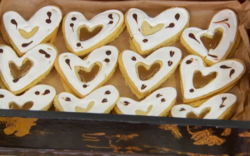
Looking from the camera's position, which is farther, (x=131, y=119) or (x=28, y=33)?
(x=28, y=33)

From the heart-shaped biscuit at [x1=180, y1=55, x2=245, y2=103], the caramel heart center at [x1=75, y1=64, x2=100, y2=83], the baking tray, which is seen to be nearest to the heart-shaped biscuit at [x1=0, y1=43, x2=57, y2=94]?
the caramel heart center at [x1=75, y1=64, x2=100, y2=83]

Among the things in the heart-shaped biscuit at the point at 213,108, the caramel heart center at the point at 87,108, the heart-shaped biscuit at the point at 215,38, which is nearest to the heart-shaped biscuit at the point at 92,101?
the caramel heart center at the point at 87,108

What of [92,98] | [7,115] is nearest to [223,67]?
[92,98]

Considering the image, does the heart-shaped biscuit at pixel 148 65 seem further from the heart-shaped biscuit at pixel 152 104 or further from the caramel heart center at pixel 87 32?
the caramel heart center at pixel 87 32

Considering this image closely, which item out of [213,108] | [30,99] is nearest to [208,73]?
[213,108]

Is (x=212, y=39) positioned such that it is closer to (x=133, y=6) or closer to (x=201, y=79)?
(x=201, y=79)

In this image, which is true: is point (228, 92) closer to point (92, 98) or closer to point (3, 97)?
point (92, 98)
